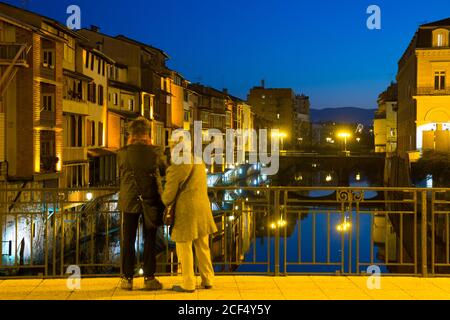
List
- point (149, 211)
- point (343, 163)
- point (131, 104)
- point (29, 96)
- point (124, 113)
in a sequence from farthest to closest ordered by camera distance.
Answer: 1. point (343, 163)
2. point (131, 104)
3. point (124, 113)
4. point (29, 96)
5. point (149, 211)

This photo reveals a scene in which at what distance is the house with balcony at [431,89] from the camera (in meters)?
47.9

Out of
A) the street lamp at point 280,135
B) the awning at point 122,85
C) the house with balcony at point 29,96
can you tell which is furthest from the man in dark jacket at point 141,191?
Result: the street lamp at point 280,135

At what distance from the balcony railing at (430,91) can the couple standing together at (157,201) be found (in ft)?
148

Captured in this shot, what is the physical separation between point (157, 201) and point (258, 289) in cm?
176

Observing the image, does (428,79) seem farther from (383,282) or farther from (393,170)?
(383,282)

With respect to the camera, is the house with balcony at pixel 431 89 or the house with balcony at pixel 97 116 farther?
the house with balcony at pixel 431 89

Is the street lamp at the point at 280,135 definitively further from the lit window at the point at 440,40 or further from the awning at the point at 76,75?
the awning at the point at 76,75

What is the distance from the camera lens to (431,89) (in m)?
48.9

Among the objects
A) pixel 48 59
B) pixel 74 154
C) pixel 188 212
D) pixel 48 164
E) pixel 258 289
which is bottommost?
pixel 258 289

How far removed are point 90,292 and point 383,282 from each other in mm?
3996

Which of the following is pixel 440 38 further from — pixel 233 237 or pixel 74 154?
pixel 233 237

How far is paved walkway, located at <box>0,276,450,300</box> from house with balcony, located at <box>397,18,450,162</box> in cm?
4107

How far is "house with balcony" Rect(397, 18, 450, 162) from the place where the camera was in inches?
1887

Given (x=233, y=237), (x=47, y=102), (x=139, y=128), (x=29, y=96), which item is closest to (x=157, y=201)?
(x=139, y=128)
